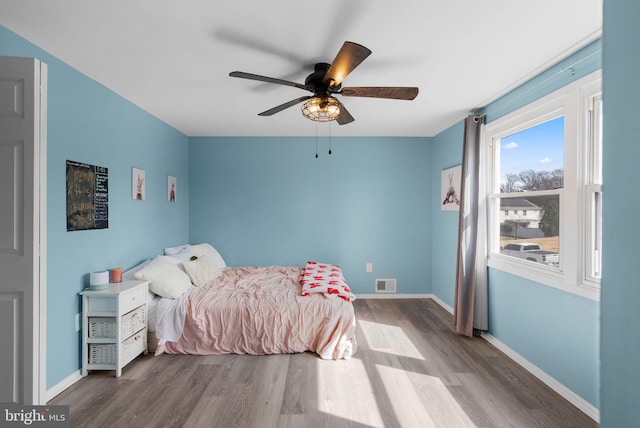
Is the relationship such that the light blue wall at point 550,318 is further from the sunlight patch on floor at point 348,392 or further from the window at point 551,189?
the sunlight patch on floor at point 348,392

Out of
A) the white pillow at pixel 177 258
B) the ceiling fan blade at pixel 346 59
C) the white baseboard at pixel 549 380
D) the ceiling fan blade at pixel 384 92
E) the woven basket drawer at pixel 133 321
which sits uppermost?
the ceiling fan blade at pixel 346 59

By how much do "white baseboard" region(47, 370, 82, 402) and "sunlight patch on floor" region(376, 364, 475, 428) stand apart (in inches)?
97.7

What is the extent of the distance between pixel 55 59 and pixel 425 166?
448cm

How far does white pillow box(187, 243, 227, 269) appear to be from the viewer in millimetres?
4133

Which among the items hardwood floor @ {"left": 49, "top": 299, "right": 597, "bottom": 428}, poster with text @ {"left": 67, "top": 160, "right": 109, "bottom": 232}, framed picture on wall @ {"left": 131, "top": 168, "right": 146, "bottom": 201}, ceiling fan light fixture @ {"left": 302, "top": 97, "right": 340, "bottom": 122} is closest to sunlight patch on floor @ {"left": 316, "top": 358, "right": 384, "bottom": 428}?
hardwood floor @ {"left": 49, "top": 299, "right": 597, "bottom": 428}

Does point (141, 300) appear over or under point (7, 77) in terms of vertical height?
under

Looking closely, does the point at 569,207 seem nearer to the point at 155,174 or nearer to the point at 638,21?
the point at 638,21

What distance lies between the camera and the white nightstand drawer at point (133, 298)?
8.14 feet

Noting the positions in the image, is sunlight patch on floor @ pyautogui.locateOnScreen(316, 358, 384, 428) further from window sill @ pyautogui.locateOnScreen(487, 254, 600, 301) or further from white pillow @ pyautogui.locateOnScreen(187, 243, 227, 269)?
white pillow @ pyautogui.locateOnScreen(187, 243, 227, 269)

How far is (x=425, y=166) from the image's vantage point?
4.78 m

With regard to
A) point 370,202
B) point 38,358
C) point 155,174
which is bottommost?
point 38,358

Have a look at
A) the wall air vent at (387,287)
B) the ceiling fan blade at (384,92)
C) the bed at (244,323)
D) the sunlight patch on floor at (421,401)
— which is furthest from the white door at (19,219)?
the wall air vent at (387,287)

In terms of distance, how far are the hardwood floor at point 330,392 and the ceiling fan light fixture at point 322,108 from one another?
7.10 feet

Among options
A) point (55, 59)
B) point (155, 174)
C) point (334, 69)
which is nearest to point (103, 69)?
point (55, 59)
